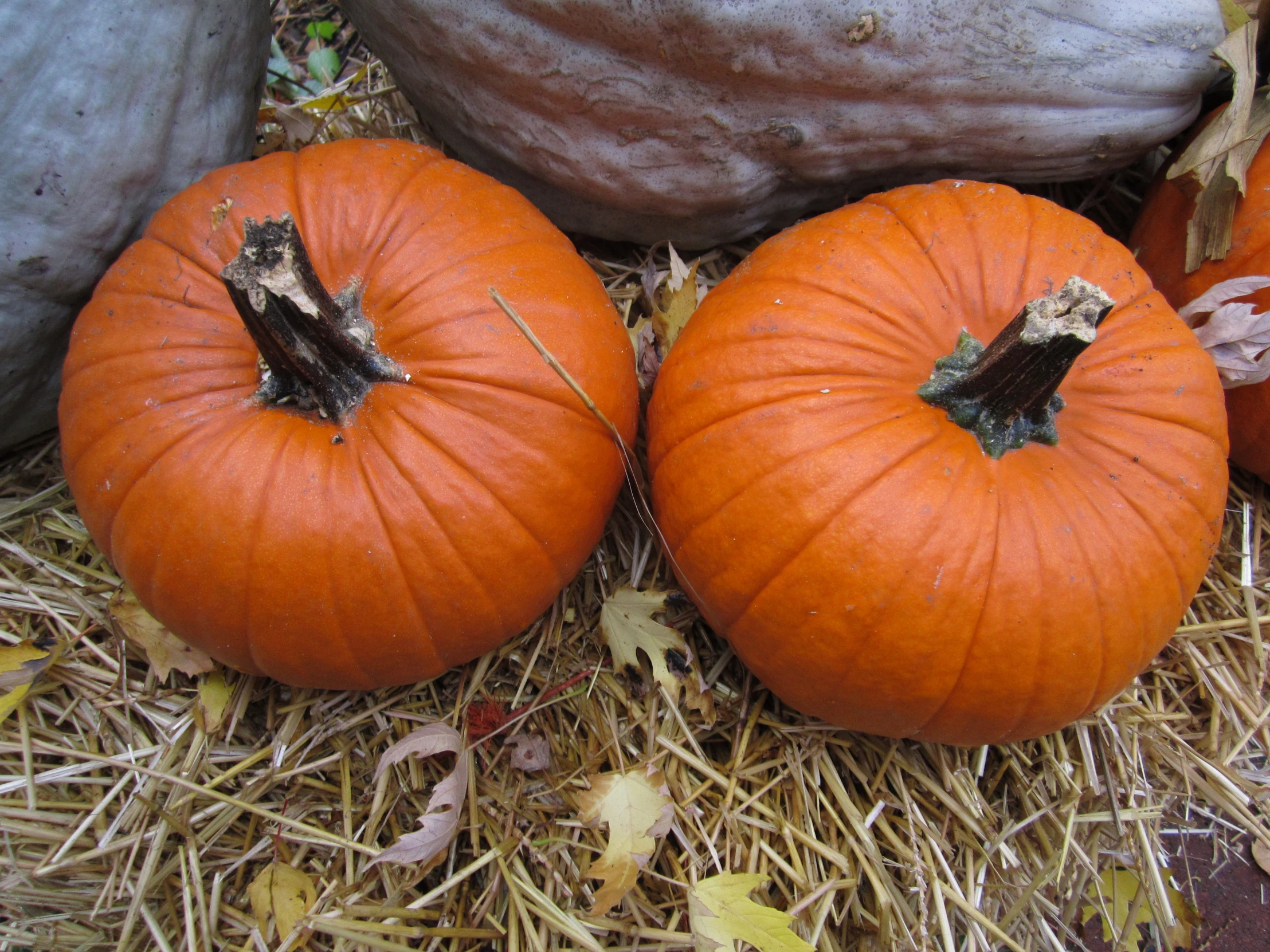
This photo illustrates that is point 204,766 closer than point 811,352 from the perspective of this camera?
No

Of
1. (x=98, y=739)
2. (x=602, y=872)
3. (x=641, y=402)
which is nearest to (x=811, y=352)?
(x=641, y=402)

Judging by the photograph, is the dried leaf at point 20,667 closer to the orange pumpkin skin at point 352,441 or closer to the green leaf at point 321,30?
the orange pumpkin skin at point 352,441

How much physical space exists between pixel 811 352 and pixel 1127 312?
718 mm

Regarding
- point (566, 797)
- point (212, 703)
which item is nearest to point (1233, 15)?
point (566, 797)

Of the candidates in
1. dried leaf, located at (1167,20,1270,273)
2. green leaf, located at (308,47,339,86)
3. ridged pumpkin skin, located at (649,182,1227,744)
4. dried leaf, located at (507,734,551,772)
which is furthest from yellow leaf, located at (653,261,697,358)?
green leaf, located at (308,47,339,86)

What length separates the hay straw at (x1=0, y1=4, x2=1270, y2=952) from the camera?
1.71m

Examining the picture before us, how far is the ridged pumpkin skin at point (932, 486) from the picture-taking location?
149cm

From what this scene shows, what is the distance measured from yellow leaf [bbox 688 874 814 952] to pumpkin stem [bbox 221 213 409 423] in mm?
1256

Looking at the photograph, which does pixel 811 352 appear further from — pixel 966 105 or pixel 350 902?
pixel 350 902

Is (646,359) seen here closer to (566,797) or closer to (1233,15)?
(566,797)

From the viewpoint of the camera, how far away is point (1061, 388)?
164 centimetres

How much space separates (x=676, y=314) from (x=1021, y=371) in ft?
3.11

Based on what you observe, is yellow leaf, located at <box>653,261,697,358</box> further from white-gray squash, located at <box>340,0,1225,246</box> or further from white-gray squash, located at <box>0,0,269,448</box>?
white-gray squash, located at <box>0,0,269,448</box>

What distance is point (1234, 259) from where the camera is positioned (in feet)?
6.37
